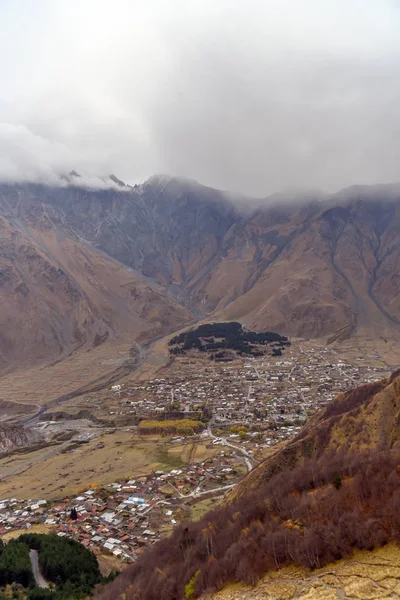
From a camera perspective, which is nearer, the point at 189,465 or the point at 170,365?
the point at 189,465

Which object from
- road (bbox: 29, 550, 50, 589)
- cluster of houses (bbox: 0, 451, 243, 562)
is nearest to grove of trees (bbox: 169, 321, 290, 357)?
cluster of houses (bbox: 0, 451, 243, 562)

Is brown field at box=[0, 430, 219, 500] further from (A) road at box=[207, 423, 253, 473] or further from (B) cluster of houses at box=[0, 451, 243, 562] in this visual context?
(B) cluster of houses at box=[0, 451, 243, 562]

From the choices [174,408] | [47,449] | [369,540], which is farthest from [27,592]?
[174,408]

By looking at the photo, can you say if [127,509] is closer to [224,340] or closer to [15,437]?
[15,437]

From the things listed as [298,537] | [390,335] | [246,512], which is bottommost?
[390,335]

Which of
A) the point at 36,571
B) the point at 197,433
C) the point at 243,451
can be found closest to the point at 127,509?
the point at 36,571

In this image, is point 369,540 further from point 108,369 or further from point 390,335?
point 390,335
